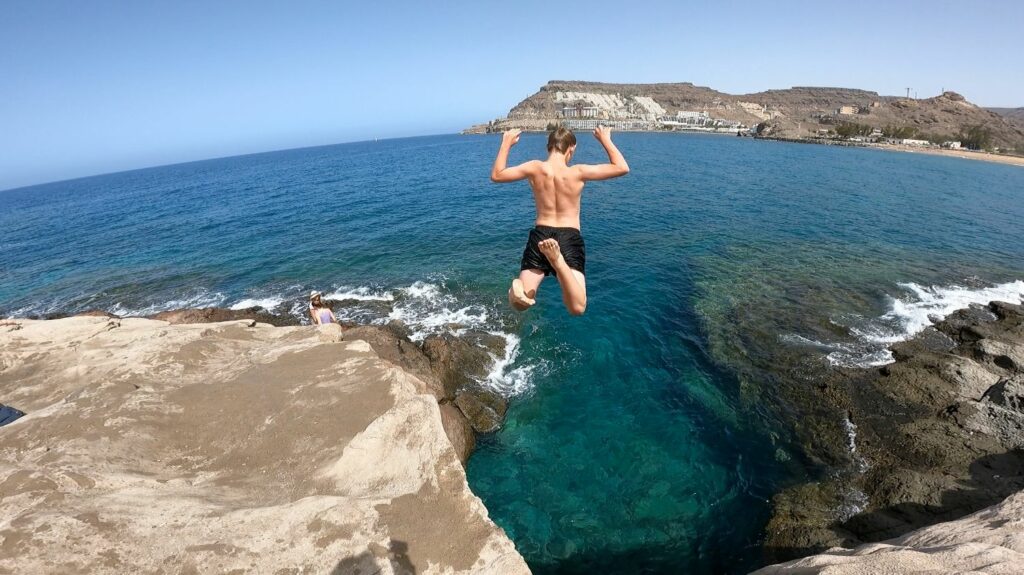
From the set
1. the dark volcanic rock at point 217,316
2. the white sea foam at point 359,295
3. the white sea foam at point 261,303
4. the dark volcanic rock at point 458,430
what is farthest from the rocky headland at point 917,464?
the white sea foam at point 261,303

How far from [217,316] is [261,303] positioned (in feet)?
11.9

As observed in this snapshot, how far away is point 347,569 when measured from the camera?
622 cm

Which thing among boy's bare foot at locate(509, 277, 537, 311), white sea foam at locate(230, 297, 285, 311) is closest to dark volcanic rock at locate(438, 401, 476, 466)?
boy's bare foot at locate(509, 277, 537, 311)

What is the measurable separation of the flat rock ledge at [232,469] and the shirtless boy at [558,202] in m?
4.67

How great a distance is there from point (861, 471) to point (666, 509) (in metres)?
5.33

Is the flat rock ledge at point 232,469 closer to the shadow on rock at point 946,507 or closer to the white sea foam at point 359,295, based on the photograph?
the shadow on rock at point 946,507

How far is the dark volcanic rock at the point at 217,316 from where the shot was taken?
17.5m

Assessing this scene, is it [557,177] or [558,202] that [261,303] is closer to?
[558,202]

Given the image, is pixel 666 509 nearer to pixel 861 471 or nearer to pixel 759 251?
pixel 861 471

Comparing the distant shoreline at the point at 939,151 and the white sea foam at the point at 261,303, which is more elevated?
the distant shoreline at the point at 939,151

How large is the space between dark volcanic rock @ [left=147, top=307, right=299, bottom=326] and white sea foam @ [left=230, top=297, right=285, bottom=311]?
85 cm

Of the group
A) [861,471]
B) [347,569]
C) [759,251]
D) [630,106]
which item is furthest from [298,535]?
[630,106]

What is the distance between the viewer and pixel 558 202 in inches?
238

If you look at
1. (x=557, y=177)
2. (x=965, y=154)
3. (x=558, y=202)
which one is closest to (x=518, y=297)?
(x=558, y=202)
